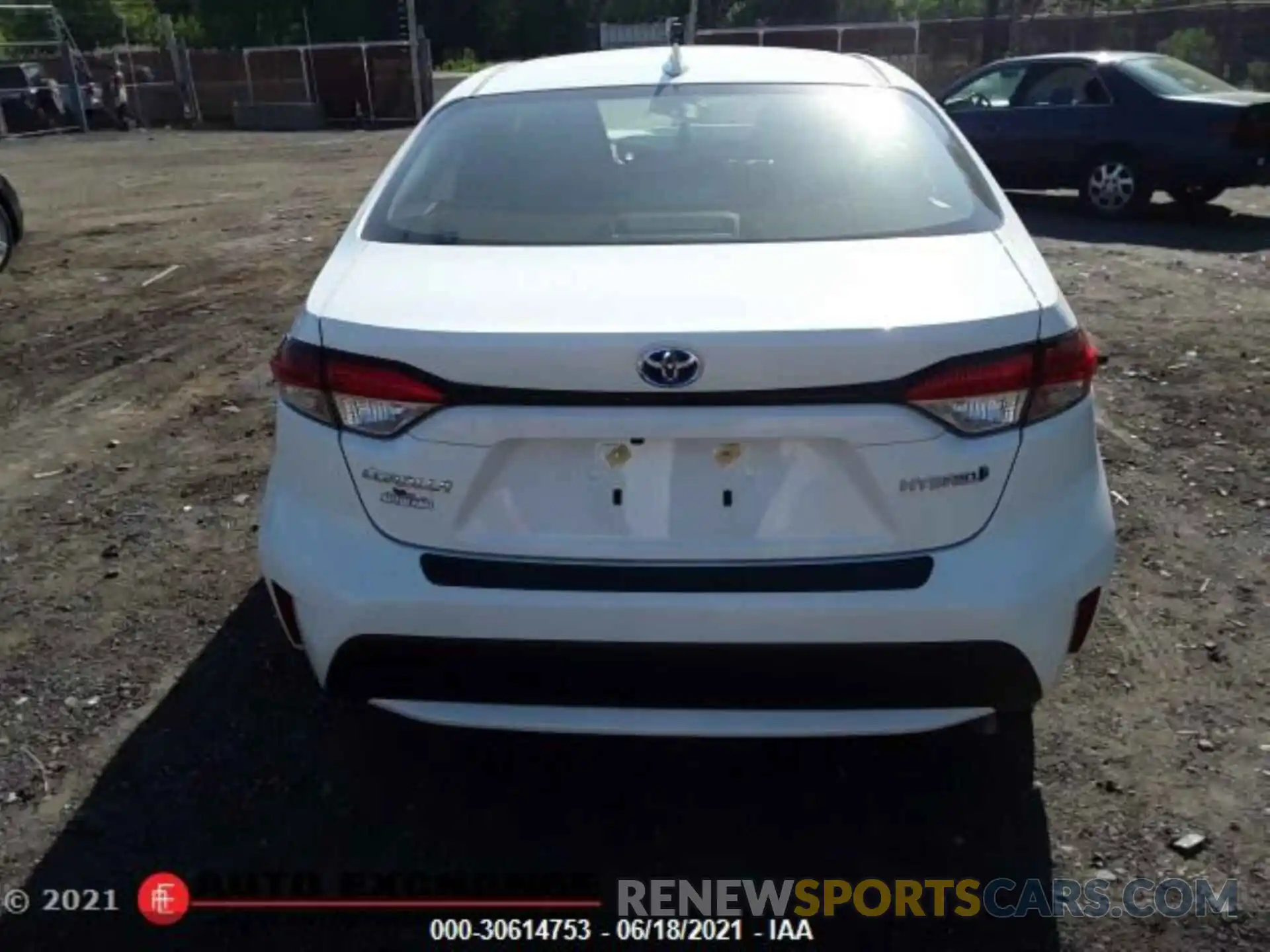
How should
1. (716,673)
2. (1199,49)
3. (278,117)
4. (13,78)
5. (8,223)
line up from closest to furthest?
(716,673)
(8,223)
(1199,49)
(13,78)
(278,117)

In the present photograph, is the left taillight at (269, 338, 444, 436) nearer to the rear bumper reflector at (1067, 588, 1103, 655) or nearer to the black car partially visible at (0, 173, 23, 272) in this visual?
the rear bumper reflector at (1067, 588, 1103, 655)

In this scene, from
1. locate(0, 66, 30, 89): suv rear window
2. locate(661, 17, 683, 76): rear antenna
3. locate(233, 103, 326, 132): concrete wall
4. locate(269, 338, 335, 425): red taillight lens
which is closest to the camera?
locate(269, 338, 335, 425): red taillight lens

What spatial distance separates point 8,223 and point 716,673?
944 centimetres

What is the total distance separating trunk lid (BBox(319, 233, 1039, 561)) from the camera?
2184 millimetres

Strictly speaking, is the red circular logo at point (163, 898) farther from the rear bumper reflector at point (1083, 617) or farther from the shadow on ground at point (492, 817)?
the rear bumper reflector at point (1083, 617)

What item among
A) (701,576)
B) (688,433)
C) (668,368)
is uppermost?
(668,368)

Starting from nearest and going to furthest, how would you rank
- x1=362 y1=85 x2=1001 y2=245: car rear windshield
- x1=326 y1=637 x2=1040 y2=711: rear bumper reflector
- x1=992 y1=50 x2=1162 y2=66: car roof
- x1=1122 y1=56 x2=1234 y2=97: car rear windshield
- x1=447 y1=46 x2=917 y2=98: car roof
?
x1=326 y1=637 x2=1040 y2=711: rear bumper reflector → x1=362 y1=85 x2=1001 y2=245: car rear windshield → x1=447 y1=46 x2=917 y2=98: car roof → x1=1122 y1=56 x2=1234 y2=97: car rear windshield → x1=992 y1=50 x2=1162 y2=66: car roof

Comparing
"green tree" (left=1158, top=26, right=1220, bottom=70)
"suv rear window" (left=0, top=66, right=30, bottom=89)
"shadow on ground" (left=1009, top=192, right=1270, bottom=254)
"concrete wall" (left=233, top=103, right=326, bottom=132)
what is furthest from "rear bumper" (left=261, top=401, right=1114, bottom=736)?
"suv rear window" (left=0, top=66, right=30, bottom=89)

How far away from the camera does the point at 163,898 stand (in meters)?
2.55

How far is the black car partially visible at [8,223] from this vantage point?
948cm

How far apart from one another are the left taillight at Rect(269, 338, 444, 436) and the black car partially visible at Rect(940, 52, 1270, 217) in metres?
9.76

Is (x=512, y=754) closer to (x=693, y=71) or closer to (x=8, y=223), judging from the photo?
(x=693, y=71)

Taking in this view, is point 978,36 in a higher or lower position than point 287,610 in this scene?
higher

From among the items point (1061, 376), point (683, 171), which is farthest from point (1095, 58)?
point (1061, 376)
